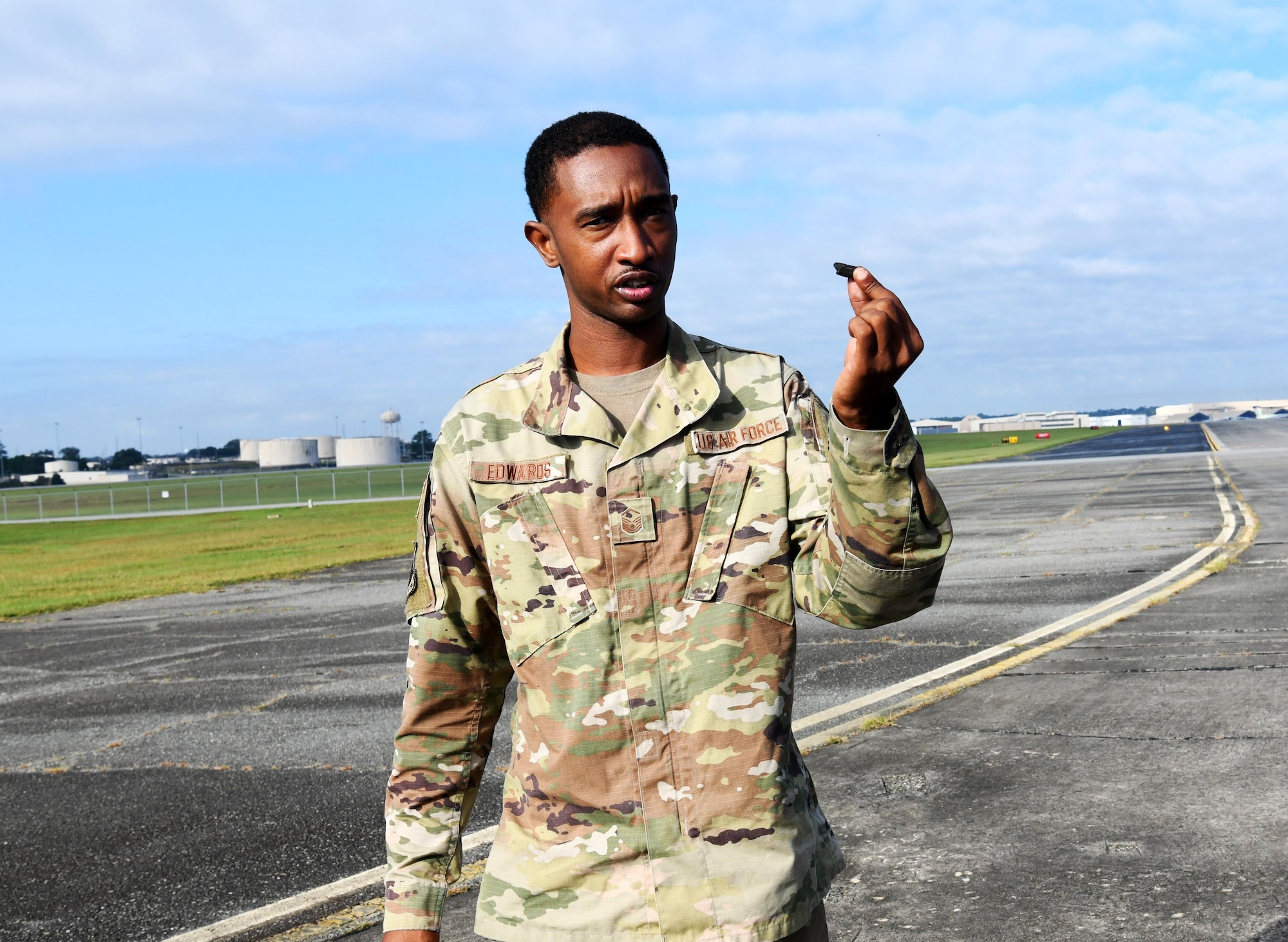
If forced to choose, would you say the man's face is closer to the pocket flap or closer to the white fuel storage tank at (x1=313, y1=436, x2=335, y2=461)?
the pocket flap

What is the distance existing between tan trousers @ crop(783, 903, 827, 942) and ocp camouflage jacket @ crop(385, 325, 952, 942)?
0.04 meters

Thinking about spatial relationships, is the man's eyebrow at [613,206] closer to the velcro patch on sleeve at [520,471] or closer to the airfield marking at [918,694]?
the velcro patch on sleeve at [520,471]

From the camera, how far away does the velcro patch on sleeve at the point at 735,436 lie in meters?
1.97

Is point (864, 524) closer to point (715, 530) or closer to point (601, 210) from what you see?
point (715, 530)

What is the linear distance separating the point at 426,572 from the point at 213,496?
77.5m

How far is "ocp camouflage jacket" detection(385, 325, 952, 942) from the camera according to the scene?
6.20ft

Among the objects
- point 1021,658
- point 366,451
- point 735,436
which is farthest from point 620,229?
point 366,451

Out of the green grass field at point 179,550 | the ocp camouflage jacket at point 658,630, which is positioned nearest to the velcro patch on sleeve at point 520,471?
the ocp camouflage jacket at point 658,630

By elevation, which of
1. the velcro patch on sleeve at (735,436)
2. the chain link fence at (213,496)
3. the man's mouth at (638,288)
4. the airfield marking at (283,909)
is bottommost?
the airfield marking at (283,909)

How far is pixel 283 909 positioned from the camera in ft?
15.3

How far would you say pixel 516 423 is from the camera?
2.09m

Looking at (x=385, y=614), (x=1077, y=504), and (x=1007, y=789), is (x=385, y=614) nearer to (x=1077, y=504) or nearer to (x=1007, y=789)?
(x=1007, y=789)

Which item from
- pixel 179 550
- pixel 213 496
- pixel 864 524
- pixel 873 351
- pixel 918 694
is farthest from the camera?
pixel 213 496

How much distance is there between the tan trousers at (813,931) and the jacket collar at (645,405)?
778 mm
